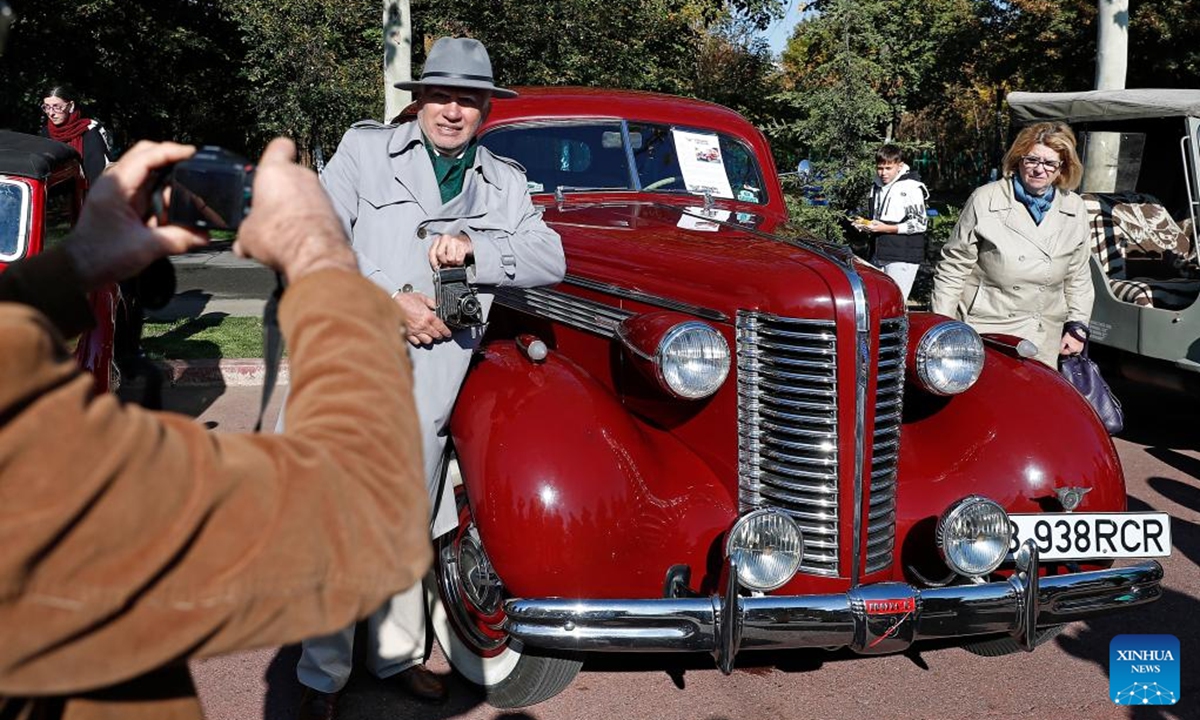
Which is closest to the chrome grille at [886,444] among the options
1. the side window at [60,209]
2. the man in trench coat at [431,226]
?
the man in trench coat at [431,226]

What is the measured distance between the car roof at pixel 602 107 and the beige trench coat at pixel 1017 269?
1278 millimetres

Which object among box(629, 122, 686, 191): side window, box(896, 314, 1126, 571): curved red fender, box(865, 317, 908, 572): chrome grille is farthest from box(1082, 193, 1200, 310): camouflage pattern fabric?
box(865, 317, 908, 572): chrome grille

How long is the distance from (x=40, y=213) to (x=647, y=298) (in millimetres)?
3659

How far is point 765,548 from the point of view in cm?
335

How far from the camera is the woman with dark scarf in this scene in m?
8.88

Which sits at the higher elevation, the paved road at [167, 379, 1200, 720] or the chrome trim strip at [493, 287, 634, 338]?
the chrome trim strip at [493, 287, 634, 338]

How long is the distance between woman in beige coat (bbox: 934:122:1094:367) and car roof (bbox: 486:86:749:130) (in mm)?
1309

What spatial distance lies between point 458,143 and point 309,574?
267cm

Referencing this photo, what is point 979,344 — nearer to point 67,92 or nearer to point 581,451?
point 581,451

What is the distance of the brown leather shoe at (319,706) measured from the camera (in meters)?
3.48

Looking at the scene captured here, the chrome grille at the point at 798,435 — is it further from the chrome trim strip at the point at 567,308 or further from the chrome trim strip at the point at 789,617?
the chrome trim strip at the point at 567,308

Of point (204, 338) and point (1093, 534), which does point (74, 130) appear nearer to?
point (204, 338)

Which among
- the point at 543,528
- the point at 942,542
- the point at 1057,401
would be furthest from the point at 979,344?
the point at 543,528

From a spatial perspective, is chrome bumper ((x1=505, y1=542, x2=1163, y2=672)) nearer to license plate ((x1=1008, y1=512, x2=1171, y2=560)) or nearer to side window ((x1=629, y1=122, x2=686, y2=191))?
license plate ((x1=1008, y1=512, x2=1171, y2=560))
